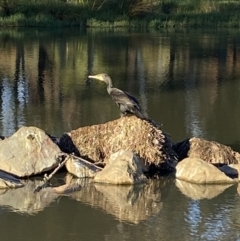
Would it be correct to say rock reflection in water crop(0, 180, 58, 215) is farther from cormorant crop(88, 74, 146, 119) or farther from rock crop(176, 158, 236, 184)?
rock crop(176, 158, 236, 184)

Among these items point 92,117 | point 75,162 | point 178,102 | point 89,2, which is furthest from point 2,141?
point 89,2

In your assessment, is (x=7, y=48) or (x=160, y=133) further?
(x=7, y=48)

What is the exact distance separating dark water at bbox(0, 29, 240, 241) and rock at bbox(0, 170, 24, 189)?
0.15 metres

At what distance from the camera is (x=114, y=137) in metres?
9.57

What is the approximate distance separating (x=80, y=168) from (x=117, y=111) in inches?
188

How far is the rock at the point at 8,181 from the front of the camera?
28.1 ft

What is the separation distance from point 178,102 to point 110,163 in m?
6.62

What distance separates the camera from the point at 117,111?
13812 mm

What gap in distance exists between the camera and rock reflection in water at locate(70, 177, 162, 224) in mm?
7895

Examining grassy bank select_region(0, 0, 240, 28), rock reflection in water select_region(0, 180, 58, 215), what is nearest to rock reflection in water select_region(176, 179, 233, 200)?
rock reflection in water select_region(0, 180, 58, 215)

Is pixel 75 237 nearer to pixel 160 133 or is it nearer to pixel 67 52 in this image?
pixel 160 133

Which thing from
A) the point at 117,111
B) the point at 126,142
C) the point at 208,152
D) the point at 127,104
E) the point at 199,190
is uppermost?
the point at 127,104

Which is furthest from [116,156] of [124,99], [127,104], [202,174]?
[202,174]

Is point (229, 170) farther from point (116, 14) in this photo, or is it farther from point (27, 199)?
point (116, 14)
